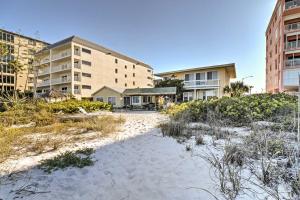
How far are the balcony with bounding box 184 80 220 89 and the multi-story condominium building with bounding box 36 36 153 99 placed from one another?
13.3 meters

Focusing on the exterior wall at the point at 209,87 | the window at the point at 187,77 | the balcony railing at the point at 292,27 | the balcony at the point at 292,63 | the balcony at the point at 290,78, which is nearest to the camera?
the balcony at the point at 290,78

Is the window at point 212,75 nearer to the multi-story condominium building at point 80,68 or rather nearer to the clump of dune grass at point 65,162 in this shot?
the multi-story condominium building at point 80,68

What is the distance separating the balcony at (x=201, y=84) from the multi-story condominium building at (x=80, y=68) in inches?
522

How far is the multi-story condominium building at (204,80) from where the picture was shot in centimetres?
2332

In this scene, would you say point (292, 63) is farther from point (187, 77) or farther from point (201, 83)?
point (187, 77)

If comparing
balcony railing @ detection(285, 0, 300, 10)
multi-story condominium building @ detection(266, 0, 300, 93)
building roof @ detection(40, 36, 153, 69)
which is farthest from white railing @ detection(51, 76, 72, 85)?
balcony railing @ detection(285, 0, 300, 10)

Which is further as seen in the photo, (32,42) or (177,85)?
(32,42)

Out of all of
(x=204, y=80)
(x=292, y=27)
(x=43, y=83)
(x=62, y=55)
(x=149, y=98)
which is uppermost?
(x=292, y=27)

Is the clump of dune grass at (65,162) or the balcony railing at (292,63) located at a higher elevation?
the balcony railing at (292,63)

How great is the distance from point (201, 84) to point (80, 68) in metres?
22.5

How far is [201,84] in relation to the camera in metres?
24.4

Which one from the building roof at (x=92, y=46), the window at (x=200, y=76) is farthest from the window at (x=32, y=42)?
the window at (x=200, y=76)

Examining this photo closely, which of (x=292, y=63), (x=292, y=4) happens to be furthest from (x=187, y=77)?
(x=292, y=4)

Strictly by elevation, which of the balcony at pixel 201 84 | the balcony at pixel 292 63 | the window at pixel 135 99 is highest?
the balcony at pixel 292 63
